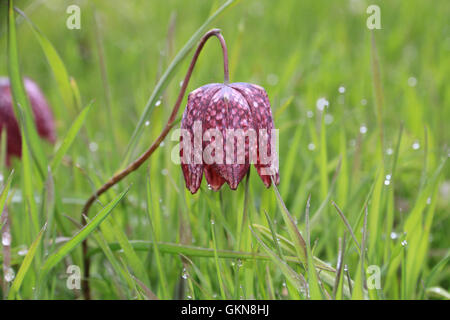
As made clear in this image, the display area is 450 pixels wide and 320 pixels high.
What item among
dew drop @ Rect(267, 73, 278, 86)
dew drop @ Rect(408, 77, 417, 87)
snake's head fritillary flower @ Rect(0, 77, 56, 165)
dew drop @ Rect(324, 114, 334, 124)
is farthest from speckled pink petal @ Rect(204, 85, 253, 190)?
dew drop @ Rect(408, 77, 417, 87)

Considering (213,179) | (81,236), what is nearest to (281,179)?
(213,179)

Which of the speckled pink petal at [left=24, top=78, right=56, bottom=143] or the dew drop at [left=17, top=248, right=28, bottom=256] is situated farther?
the speckled pink petal at [left=24, top=78, right=56, bottom=143]

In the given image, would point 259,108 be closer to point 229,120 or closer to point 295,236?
point 229,120

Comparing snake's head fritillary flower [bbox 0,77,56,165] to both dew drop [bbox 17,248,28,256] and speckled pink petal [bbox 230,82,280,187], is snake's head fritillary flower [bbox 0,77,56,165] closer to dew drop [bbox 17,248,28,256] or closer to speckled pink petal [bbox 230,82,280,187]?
dew drop [bbox 17,248,28,256]

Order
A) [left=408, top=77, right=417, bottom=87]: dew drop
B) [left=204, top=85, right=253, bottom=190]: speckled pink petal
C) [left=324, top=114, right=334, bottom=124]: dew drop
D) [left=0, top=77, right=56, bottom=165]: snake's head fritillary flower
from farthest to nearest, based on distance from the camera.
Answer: [left=408, top=77, right=417, bottom=87]: dew drop
[left=324, top=114, right=334, bottom=124]: dew drop
[left=0, top=77, right=56, bottom=165]: snake's head fritillary flower
[left=204, top=85, right=253, bottom=190]: speckled pink petal

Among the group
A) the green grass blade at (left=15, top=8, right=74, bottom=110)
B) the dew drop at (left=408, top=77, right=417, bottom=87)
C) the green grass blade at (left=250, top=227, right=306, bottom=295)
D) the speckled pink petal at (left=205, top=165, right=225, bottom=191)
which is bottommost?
the green grass blade at (left=250, top=227, right=306, bottom=295)

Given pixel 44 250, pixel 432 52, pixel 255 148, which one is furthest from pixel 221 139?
pixel 432 52
